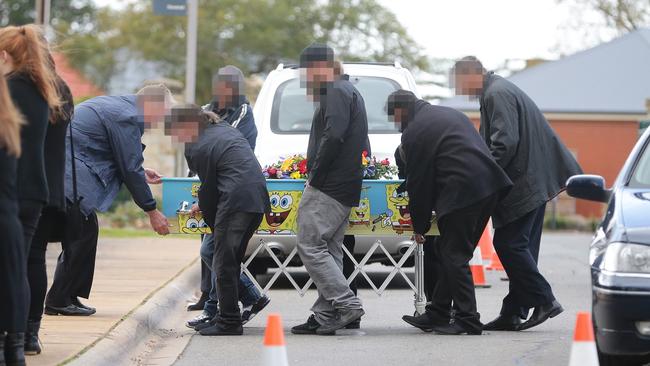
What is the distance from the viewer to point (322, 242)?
360 inches

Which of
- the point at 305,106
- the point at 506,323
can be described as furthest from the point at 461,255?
the point at 305,106

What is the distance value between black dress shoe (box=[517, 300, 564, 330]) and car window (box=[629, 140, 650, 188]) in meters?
1.89

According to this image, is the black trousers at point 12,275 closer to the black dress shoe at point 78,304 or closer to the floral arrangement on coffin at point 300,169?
the black dress shoe at point 78,304

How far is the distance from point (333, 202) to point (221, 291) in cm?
100

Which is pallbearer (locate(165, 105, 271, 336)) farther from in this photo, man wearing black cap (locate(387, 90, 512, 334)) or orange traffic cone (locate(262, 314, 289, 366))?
orange traffic cone (locate(262, 314, 289, 366))

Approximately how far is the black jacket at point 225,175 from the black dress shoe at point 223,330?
79 centimetres

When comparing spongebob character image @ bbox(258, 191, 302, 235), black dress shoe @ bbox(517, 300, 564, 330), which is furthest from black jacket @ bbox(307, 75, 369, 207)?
black dress shoe @ bbox(517, 300, 564, 330)

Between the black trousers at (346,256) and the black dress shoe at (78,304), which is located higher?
the black trousers at (346,256)

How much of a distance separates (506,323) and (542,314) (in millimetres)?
274

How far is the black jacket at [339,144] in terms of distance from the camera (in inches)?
349

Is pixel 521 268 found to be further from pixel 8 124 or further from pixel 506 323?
pixel 8 124

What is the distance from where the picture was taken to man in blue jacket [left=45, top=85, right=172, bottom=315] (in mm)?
9266

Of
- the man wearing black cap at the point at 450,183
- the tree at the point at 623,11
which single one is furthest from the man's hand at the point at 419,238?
the tree at the point at 623,11

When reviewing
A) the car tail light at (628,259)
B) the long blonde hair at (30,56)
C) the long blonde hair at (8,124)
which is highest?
the long blonde hair at (30,56)
